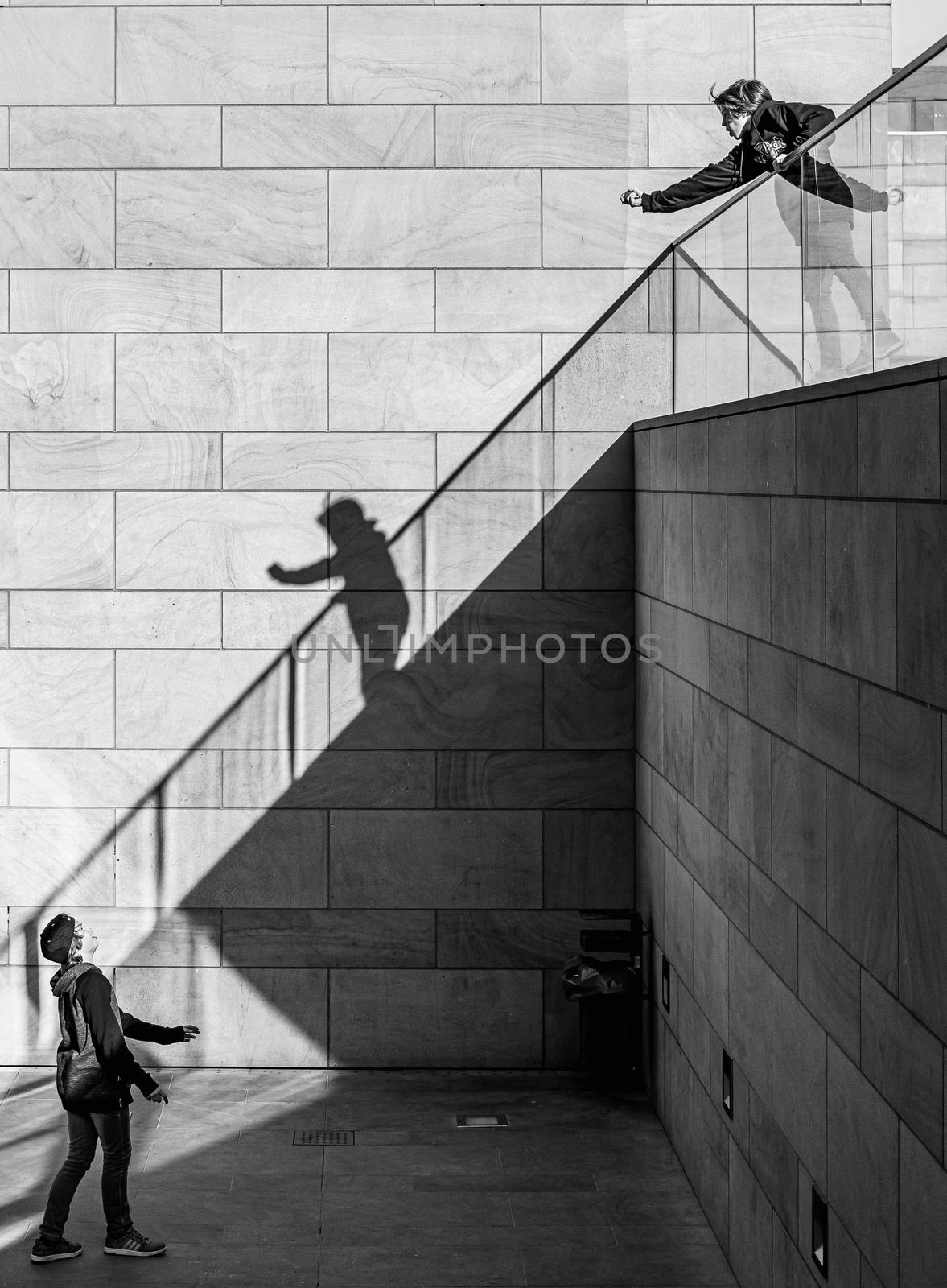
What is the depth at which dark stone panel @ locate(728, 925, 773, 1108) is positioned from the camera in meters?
8.34

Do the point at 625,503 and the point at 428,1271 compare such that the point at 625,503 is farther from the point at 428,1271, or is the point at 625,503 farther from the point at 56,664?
the point at 428,1271

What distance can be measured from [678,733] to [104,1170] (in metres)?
4.70

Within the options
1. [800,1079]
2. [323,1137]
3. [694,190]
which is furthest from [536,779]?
[800,1079]

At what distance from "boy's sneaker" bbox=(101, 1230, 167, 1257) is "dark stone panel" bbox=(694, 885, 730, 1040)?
11.7 feet

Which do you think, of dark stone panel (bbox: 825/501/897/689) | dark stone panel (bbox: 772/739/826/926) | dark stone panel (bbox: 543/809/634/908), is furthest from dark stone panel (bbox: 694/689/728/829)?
dark stone panel (bbox: 543/809/634/908)

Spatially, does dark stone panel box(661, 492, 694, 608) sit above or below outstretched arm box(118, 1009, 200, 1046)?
above

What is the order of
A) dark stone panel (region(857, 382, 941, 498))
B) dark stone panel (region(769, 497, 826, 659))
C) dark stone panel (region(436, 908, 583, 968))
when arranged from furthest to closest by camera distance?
dark stone panel (region(436, 908, 583, 968)) < dark stone panel (region(769, 497, 826, 659)) < dark stone panel (region(857, 382, 941, 498))

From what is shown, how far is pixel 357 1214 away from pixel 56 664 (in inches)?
208

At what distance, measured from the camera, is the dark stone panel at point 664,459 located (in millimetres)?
11117

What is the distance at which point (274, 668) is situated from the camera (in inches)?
518

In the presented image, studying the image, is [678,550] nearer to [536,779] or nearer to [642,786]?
[642,786]

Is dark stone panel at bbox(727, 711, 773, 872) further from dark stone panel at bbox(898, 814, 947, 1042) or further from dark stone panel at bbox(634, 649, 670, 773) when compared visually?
dark stone panel at bbox(634, 649, 670, 773)

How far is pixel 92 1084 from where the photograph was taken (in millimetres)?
9172

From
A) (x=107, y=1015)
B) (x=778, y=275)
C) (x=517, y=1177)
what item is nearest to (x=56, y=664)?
(x=107, y=1015)
